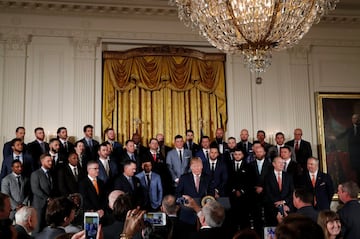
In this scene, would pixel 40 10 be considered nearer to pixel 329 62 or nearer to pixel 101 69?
pixel 101 69

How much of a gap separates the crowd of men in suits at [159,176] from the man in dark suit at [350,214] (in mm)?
2232

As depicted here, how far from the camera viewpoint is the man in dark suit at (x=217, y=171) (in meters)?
8.71

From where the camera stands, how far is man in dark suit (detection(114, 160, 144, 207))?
8.14 m

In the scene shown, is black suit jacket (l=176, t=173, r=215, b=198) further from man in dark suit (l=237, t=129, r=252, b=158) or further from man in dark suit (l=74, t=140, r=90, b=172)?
man in dark suit (l=237, t=129, r=252, b=158)

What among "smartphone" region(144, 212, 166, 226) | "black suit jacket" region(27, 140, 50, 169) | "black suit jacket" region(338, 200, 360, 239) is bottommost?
"black suit jacket" region(338, 200, 360, 239)

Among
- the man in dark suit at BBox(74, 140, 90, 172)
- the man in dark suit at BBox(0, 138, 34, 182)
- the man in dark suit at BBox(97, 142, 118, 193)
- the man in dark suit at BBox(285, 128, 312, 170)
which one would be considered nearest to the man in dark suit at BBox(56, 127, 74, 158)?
the man in dark suit at BBox(74, 140, 90, 172)

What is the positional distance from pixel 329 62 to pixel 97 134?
644cm

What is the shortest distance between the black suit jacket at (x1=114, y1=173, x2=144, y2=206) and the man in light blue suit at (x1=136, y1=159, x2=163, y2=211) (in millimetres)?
178

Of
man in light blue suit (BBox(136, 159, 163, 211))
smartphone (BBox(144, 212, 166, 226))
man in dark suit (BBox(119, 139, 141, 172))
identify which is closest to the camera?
smartphone (BBox(144, 212, 166, 226))

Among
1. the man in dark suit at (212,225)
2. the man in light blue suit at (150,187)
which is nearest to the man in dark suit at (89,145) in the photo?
the man in light blue suit at (150,187)

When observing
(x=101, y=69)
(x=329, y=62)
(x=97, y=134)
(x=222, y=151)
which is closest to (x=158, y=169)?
(x=222, y=151)

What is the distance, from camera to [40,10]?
1168cm

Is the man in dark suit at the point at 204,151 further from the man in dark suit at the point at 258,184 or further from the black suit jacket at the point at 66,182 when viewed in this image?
the black suit jacket at the point at 66,182

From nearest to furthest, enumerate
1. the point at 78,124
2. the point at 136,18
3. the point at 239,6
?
the point at 239,6 < the point at 78,124 < the point at 136,18
